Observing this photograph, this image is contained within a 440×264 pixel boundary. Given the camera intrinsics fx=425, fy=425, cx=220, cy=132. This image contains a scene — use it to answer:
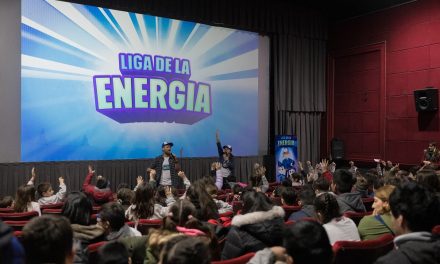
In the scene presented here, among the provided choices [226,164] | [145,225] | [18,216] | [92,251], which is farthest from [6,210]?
[226,164]

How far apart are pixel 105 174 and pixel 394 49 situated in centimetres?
692

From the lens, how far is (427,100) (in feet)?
28.5

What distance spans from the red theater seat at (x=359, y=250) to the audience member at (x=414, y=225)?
49cm

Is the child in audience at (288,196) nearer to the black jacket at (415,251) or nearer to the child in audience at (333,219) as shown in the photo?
the child in audience at (333,219)

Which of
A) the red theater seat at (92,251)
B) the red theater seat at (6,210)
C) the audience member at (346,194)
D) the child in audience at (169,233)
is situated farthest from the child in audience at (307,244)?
the red theater seat at (6,210)

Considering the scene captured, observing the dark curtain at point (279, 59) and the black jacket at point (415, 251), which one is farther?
the dark curtain at point (279, 59)

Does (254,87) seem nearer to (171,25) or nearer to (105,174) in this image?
(171,25)

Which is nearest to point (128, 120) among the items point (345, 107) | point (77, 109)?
point (77, 109)

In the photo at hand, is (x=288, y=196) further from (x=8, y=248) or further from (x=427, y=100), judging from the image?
(x=427, y=100)

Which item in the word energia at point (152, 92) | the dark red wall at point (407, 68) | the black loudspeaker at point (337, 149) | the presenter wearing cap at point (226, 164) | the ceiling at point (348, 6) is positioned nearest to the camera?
the word energia at point (152, 92)

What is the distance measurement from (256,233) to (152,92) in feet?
21.2

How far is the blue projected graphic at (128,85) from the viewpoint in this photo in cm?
732

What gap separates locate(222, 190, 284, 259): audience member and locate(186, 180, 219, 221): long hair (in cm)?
71

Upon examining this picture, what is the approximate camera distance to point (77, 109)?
7656 millimetres
